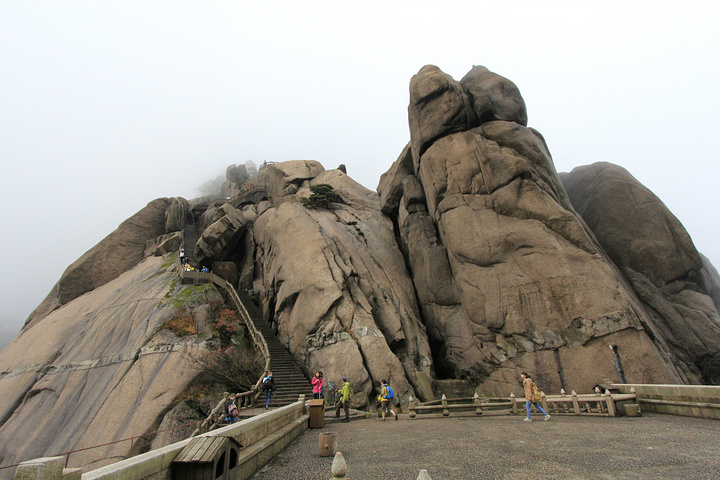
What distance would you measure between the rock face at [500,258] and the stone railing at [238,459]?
572 inches

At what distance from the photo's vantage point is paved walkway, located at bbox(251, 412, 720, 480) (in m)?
6.75

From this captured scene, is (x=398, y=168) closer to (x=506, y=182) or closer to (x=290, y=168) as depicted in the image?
(x=506, y=182)

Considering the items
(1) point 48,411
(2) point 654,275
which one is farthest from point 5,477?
(2) point 654,275

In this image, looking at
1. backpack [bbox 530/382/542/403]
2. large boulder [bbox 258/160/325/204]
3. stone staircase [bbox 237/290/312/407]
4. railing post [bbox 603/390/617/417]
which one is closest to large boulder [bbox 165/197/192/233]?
large boulder [bbox 258/160/325/204]

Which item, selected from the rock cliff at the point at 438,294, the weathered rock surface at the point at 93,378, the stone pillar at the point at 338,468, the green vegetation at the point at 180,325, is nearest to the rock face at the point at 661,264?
the rock cliff at the point at 438,294

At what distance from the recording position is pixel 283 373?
2091 centimetres

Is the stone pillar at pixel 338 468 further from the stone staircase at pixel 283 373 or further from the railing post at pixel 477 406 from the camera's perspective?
the stone staircase at pixel 283 373

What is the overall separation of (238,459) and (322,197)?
1266 inches

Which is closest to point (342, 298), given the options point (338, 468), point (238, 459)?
point (238, 459)

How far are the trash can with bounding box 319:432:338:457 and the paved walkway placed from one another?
158mm

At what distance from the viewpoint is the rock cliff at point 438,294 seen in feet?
64.6

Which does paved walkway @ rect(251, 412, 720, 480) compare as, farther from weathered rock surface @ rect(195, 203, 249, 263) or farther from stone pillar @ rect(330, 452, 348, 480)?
weathered rock surface @ rect(195, 203, 249, 263)

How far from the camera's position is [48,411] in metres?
20.4

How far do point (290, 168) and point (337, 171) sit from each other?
6164 millimetres
